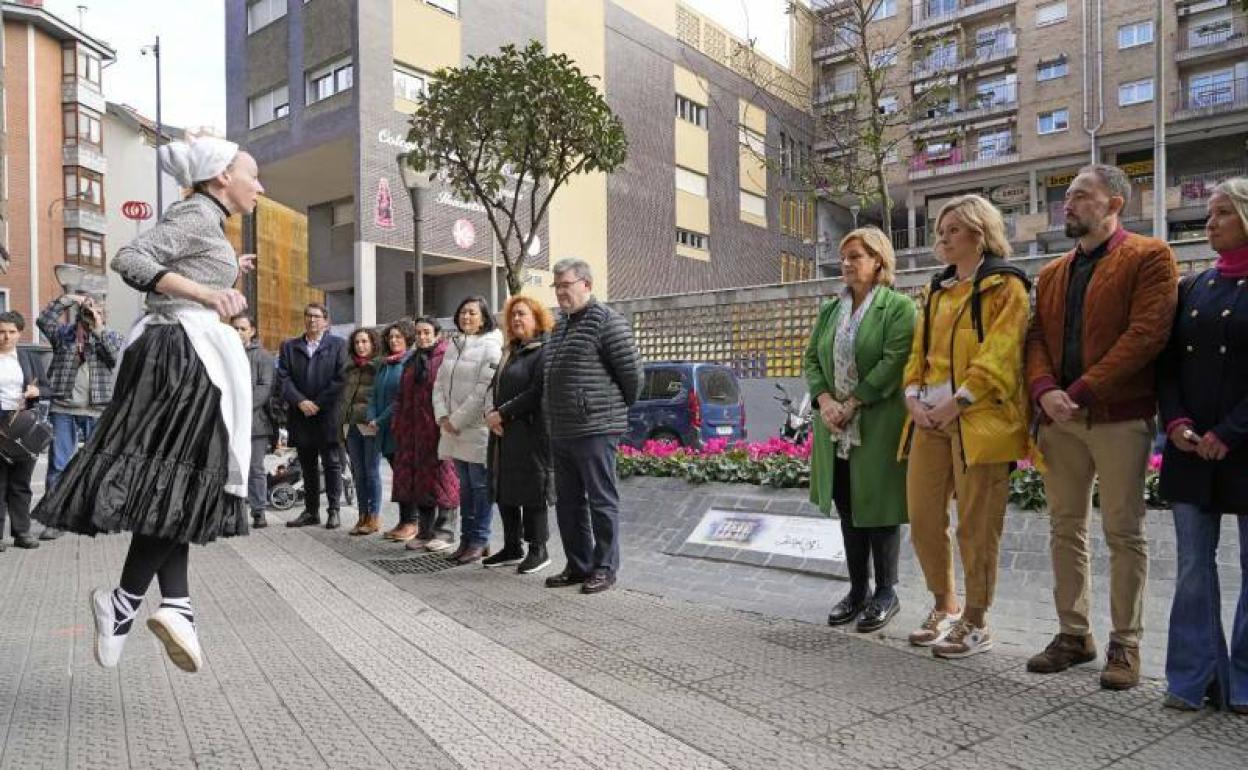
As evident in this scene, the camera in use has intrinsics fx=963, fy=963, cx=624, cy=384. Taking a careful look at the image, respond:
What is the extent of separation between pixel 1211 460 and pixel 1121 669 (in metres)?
0.91

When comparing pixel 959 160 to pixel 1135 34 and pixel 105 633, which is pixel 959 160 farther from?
pixel 105 633

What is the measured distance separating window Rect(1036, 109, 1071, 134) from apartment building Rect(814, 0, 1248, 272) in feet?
0.19

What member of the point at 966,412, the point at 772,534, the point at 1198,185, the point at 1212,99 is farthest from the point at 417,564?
the point at 1212,99

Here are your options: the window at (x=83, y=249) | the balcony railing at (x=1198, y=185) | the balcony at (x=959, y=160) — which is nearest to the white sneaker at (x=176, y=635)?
the balcony railing at (x=1198, y=185)

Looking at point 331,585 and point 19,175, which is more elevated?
point 19,175

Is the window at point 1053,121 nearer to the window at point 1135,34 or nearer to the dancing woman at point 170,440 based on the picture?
the window at point 1135,34

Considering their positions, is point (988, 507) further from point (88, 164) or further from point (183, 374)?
point (88, 164)

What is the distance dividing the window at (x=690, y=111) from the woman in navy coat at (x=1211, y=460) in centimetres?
3815

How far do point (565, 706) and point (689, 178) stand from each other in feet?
127

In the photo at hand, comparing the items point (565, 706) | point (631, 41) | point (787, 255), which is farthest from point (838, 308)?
point (787, 255)

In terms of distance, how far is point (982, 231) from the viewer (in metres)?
4.47

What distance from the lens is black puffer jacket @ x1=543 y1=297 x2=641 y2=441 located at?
241 inches

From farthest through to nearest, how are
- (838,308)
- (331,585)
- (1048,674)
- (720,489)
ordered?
(720,489)
(331,585)
(838,308)
(1048,674)

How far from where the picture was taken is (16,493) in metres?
7.84
